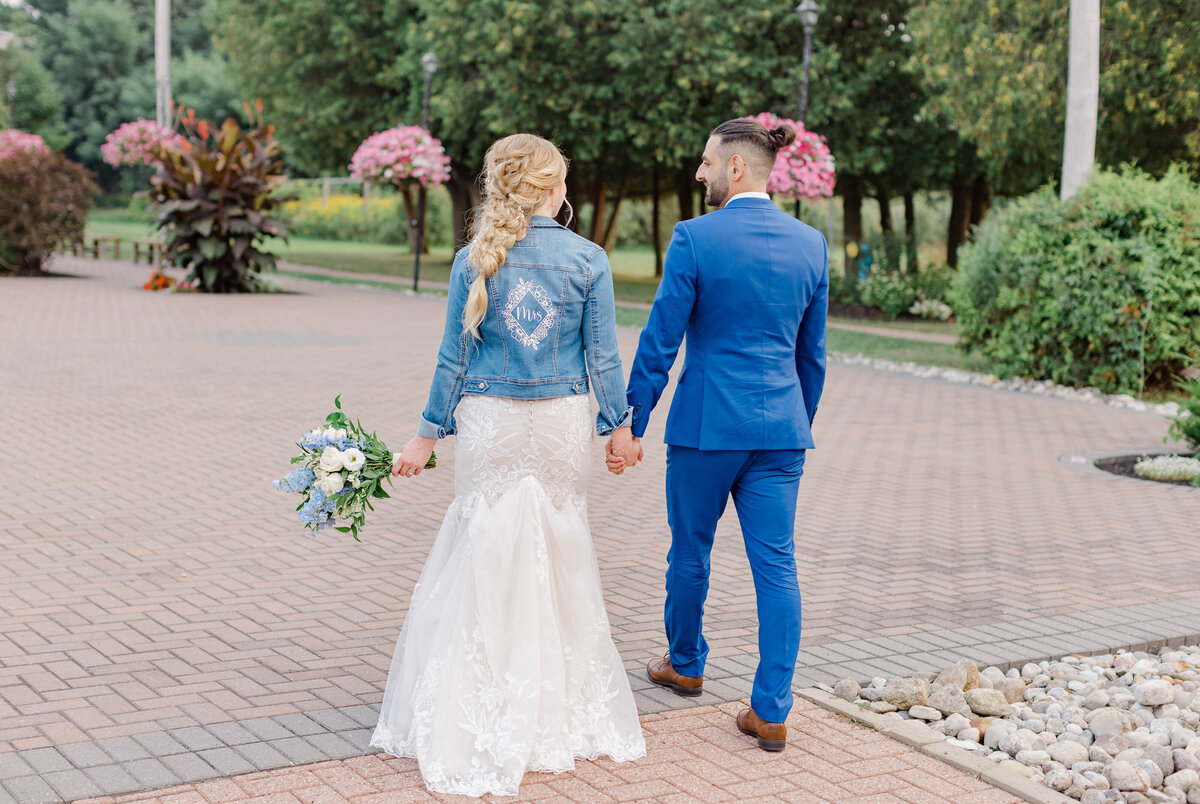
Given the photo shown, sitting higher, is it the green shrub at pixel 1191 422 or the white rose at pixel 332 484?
the white rose at pixel 332 484

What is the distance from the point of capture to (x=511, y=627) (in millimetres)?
3648

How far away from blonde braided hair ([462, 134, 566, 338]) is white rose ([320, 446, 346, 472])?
613 mm

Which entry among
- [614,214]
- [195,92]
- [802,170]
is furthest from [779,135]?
[195,92]

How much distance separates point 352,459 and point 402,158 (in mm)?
20157


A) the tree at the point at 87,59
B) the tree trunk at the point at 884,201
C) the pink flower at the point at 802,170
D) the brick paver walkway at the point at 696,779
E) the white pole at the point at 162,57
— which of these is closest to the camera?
the brick paver walkway at the point at 696,779

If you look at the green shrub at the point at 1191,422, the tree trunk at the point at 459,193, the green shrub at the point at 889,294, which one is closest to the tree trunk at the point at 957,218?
the green shrub at the point at 889,294

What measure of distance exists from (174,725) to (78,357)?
10410mm

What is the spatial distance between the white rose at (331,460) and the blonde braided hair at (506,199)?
2.01ft

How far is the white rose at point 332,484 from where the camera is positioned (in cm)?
385

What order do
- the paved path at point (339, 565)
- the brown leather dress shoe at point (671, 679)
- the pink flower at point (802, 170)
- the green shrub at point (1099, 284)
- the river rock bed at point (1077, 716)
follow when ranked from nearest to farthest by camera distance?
1. the river rock bed at point (1077, 716)
2. the paved path at point (339, 565)
3. the brown leather dress shoe at point (671, 679)
4. the green shrub at point (1099, 284)
5. the pink flower at point (802, 170)

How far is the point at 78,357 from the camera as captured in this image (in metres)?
13.3

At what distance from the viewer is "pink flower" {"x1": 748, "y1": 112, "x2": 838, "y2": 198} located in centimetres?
1936

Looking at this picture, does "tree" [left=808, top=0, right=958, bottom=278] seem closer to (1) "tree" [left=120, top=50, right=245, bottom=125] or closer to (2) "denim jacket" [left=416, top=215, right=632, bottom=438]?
(2) "denim jacket" [left=416, top=215, right=632, bottom=438]

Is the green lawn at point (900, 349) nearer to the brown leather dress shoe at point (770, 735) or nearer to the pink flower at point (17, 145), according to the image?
the brown leather dress shoe at point (770, 735)
